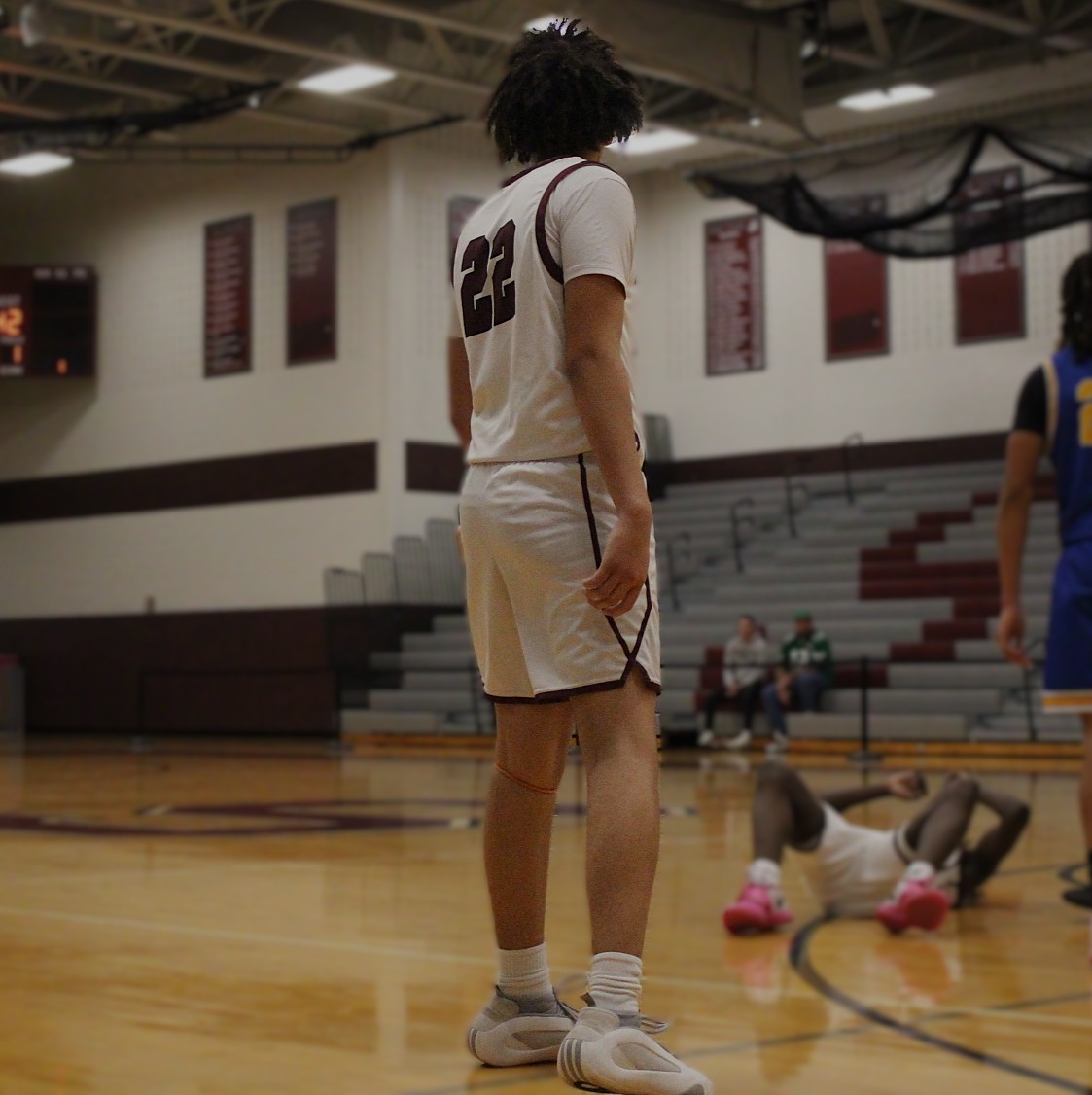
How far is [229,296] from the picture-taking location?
22047mm

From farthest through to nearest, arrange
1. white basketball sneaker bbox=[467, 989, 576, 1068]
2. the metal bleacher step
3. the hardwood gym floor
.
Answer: the metal bleacher step
the hardwood gym floor
white basketball sneaker bbox=[467, 989, 576, 1068]

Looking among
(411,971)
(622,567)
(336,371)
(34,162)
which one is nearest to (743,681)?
(336,371)

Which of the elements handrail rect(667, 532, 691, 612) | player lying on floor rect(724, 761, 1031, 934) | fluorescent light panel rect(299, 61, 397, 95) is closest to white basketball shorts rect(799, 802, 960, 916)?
player lying on floor rect(724, 761, 1031, 934)

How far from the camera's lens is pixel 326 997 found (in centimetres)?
418

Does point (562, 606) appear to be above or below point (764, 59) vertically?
below

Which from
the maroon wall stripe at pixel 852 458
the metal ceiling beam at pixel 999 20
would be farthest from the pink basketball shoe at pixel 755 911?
the maroon wall stripe at pixel 852 458

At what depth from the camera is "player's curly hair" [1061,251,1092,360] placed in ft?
15.5

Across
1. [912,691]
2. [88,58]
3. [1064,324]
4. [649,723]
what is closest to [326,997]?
[649,723]

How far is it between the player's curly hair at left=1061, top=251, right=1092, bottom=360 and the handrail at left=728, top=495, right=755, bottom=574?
48.2ft

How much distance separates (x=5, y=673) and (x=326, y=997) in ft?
64.0

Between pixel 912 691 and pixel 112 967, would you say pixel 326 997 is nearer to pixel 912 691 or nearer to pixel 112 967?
pixel 112 967

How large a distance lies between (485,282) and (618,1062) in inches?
53.2

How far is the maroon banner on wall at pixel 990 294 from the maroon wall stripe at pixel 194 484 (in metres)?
6.93

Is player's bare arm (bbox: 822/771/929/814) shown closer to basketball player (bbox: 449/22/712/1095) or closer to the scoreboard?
basketball player (bbox: 449/22/712/1095)
